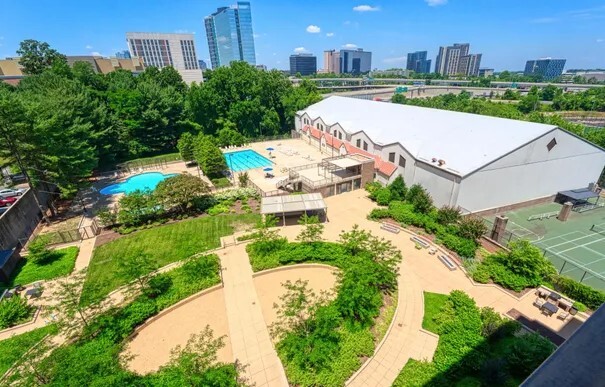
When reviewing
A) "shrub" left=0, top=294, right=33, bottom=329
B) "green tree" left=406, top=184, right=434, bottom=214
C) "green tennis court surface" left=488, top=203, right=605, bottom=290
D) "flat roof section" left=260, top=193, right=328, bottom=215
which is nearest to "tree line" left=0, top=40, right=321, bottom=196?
"shrub" left=0, top=294, right=33, bottom=329

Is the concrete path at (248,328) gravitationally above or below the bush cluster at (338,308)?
below

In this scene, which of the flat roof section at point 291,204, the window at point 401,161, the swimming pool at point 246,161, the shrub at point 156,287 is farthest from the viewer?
the swimming pool at point 246,161

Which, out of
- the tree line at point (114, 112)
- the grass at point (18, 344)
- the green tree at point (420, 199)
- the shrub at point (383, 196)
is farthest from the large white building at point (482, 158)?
the grass at point (18, 344)

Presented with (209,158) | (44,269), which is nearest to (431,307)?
(44,269)

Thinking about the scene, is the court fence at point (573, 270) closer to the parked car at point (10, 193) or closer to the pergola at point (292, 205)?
the pergola at point (292, 205)

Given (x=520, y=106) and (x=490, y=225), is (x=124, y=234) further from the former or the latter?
(x=520, y=106)

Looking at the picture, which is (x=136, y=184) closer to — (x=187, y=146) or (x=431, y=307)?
(x=187, y=146)

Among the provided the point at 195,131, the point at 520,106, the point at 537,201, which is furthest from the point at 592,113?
the point at 195,131
